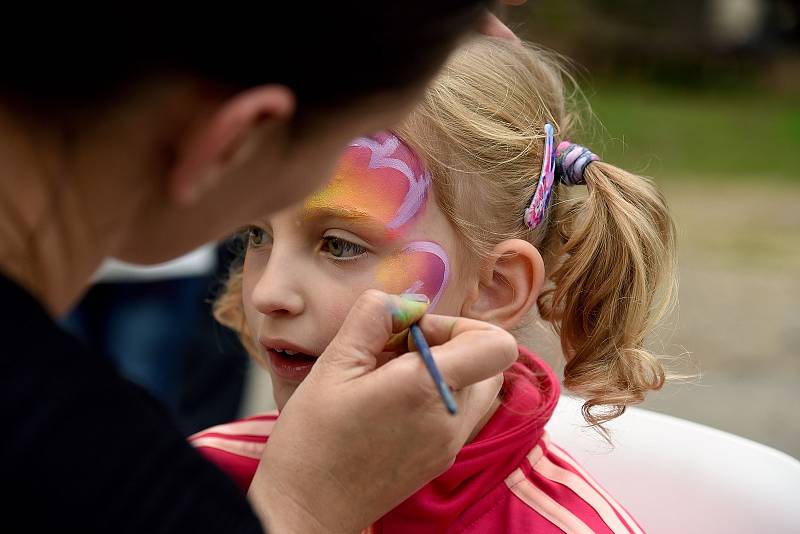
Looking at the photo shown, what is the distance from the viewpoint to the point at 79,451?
0.83 metres

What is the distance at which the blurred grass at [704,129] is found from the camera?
9.84 meters

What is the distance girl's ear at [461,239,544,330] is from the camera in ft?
5.24

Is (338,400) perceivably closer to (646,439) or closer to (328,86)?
(328,86)

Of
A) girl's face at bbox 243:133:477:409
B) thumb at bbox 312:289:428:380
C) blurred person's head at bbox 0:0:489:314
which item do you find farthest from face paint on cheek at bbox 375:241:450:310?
blurred person's head at bbox 0:0:489:314

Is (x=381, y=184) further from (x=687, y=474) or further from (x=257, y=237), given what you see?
(x=687, y=474)

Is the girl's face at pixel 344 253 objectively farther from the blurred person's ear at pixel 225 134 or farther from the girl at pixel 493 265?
the blurred person's ear at pixel 225 134

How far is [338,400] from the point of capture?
3.84 feet

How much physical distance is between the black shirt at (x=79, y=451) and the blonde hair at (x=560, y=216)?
74 cm

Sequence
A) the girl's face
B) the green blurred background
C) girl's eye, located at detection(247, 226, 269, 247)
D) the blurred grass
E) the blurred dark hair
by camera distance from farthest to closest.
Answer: the blurred grass
the green blurred background
girl's eye, located at detection(247, 226, 269, 247)
the girl's face
the blurred dark hair

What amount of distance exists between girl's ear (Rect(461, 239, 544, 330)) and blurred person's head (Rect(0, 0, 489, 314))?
71 cm

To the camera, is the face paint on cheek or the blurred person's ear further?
the face paint on cheek

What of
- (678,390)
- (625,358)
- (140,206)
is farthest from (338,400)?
(678,390)

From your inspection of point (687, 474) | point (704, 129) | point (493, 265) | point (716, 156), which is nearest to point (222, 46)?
point (493, 265)

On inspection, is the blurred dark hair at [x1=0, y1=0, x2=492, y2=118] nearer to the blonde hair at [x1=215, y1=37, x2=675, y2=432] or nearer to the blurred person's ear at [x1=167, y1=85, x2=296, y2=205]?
the blurred person's ear at [x1=167, y1=85, x2=296, y2=205]
